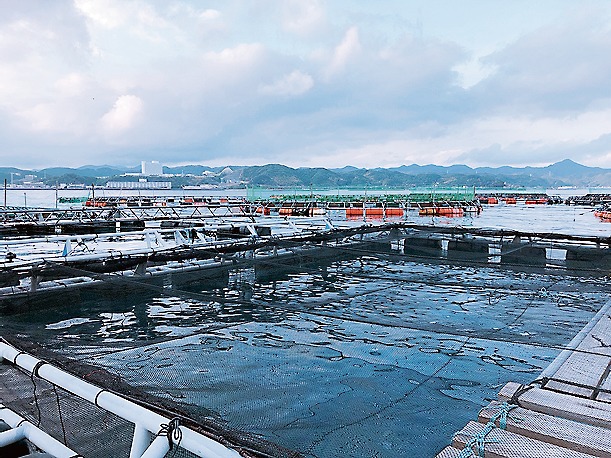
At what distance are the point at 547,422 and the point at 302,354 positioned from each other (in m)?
3.71

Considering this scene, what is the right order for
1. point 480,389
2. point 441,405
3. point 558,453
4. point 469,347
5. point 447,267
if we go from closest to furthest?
point 558,453 < point 441,405 < point 480,389 < point 469,347 < point 447,267

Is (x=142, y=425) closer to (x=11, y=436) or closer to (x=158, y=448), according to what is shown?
(x=158, y=448)

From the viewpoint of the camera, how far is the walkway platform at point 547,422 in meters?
2.48

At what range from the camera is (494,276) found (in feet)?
38.0

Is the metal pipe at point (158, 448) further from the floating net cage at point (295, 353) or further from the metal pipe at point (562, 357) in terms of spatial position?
the metal pipe at point (562, 357)

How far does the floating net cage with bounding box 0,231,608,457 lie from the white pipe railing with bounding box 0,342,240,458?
20cm

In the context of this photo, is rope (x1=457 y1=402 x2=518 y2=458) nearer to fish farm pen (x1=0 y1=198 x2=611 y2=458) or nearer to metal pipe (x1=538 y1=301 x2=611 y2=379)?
fish farm pen (x1=0 y1=198 x2=611 y2=458)

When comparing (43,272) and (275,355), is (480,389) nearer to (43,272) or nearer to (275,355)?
(275,355)

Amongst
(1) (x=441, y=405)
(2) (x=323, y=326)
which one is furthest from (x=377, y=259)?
(1) (x=441, y=405)

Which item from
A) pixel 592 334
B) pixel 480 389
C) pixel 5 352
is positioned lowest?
pixel 480 389

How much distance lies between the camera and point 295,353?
6.27 m

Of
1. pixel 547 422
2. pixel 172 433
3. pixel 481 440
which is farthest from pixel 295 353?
pixel 172 433

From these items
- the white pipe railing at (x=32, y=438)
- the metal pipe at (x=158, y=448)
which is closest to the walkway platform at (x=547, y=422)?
the metal pipe at (x=158, y=448)

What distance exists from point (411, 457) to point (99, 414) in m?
2.31
